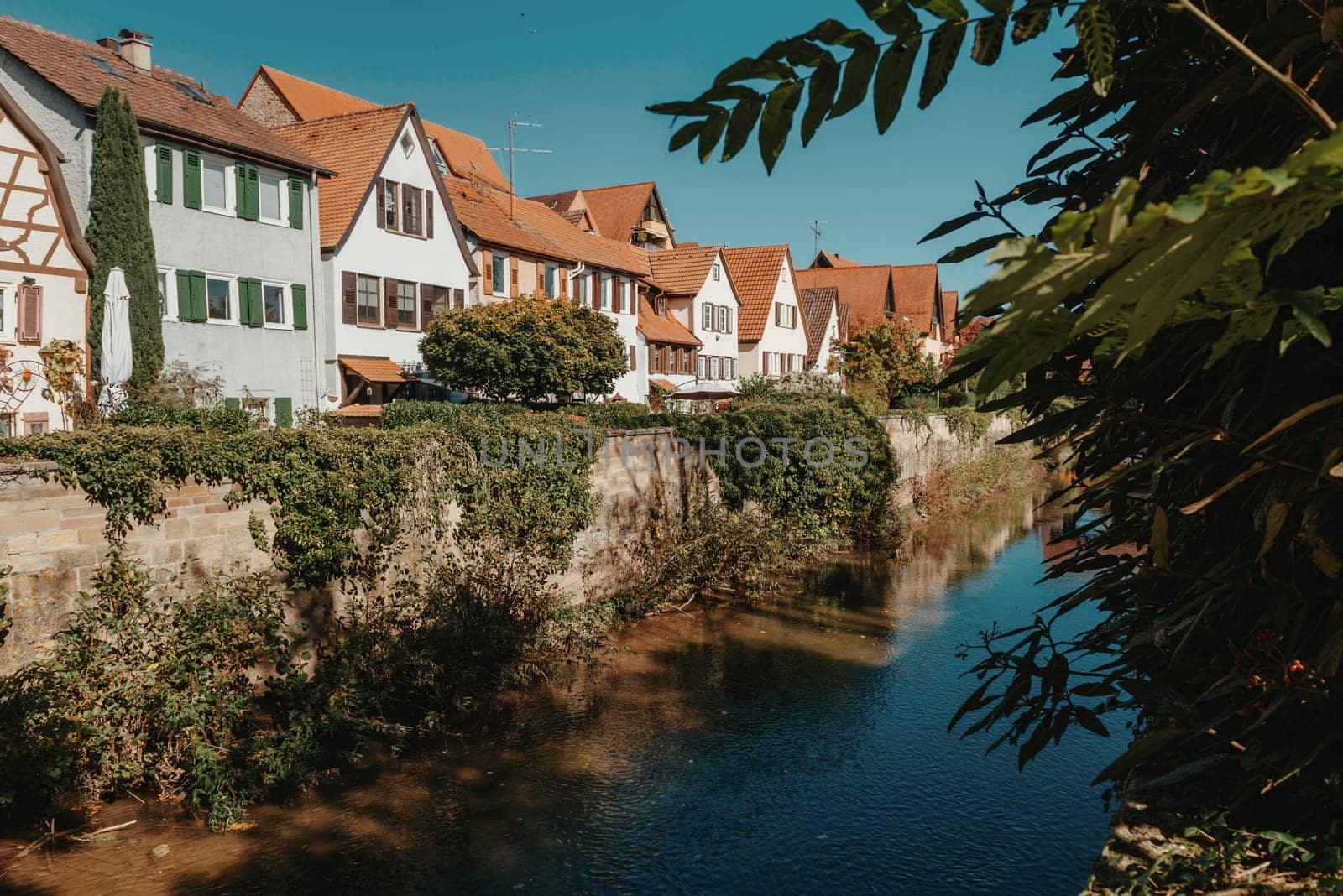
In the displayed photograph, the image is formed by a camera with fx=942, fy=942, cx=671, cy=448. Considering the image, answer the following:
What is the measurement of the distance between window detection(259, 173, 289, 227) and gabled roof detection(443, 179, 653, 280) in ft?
22.9

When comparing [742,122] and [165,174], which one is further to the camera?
[165,174]

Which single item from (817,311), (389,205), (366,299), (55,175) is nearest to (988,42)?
(55,175)

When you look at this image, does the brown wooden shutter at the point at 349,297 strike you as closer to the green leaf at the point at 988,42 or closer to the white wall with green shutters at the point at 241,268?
the white wall with green shutters at the point at 241,268

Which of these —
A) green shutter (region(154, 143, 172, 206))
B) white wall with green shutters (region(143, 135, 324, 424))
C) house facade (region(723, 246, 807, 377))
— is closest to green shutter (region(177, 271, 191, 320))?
white wall with green shutters (region(143, 135, 324, 424))

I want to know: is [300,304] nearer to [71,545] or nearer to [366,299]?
[366,299]

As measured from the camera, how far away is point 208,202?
22.3 meters

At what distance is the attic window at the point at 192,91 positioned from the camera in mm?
24250

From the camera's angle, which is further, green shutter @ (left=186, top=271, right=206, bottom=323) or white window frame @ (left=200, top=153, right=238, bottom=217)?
white window frame @ (left=200, top=153, right=238, bottom=217)

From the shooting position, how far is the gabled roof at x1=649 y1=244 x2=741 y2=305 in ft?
140

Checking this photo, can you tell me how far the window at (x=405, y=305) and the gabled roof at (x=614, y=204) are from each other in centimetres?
2291

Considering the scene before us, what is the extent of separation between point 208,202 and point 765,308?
29562 mm

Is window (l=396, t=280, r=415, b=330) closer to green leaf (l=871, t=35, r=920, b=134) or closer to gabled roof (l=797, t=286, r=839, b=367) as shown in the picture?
green leaf (l=871, t=35, r=920, b=134)

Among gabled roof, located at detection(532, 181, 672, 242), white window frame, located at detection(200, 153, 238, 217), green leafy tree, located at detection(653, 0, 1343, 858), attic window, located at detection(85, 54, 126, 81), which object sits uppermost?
gabled roof, located at detection(532, 181, 672, 242)

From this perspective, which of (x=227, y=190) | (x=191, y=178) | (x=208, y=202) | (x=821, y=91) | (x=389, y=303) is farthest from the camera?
(x=389, y=303)
